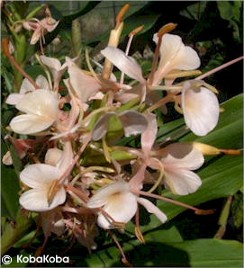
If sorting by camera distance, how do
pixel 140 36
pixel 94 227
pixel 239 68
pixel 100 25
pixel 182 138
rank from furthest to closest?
1. pixel 100 25
2. pixel 239 68
3. pixel 140 36
4. pixel 182 138
5. pixel 94 227

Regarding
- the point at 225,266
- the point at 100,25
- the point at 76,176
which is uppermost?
the point at 76,176

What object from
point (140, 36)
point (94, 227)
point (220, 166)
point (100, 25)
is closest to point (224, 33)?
point (140, 36)

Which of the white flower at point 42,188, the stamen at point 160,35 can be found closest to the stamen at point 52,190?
the white flower at point 42,188

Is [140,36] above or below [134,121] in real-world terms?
below

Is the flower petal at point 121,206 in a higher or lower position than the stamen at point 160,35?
lower

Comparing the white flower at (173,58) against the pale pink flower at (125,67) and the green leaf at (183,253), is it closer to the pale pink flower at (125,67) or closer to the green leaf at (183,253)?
the pale pink flower at (125,67)

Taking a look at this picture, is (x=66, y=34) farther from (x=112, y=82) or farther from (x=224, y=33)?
(x=112, y=82)
